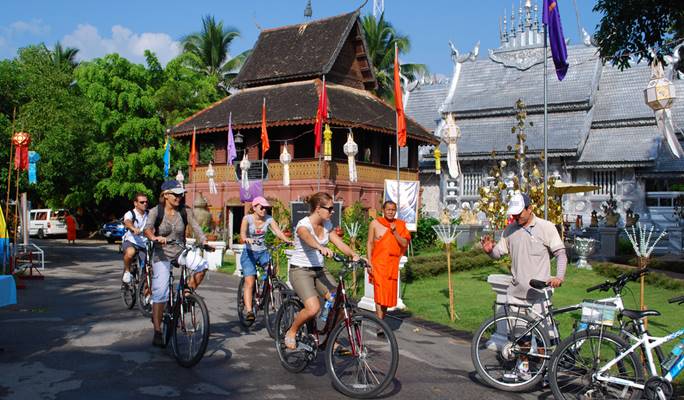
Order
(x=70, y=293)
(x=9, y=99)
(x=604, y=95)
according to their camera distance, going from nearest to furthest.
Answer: (x=70, y=293) < (x=9, y=99) < (x=604, y=95)

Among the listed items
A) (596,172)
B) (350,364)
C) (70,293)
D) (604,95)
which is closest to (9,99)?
(70,293)

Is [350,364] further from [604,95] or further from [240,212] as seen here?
[604,95]

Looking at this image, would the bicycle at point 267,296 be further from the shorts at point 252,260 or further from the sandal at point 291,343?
the sandal at point 291,343

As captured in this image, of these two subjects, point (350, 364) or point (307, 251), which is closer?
point (350, 364)

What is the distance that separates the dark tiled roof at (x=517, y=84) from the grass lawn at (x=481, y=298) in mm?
16668

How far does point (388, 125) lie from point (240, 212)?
7.87 meters

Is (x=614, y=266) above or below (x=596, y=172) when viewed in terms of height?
below

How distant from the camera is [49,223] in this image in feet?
141

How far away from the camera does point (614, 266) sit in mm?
17375

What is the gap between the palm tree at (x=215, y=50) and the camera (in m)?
46.2

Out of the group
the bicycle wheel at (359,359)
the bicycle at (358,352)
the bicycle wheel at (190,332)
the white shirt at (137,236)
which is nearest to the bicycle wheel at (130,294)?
the white shirt at (137,236)

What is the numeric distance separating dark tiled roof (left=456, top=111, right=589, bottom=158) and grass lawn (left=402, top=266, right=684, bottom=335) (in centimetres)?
1399

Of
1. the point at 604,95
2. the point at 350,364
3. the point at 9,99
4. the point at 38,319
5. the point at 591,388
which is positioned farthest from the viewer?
the point at 604,95

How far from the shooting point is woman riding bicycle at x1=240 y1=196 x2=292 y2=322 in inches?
369
